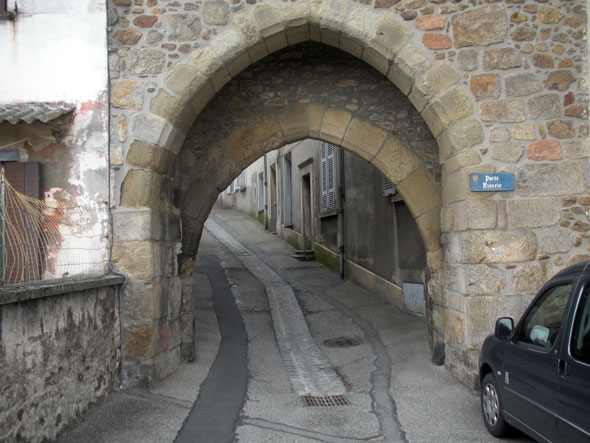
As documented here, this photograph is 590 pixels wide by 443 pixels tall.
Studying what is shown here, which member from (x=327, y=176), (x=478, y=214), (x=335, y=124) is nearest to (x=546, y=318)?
(x=478, y=214)

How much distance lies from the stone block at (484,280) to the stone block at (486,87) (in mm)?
1615

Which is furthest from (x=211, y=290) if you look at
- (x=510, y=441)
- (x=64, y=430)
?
(x=510, y=441)

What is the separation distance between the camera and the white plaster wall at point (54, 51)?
5.38 metres

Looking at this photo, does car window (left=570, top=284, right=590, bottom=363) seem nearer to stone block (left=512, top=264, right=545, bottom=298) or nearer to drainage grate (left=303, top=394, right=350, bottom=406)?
stone block (left=512, top=264, right=545, bottom=298)

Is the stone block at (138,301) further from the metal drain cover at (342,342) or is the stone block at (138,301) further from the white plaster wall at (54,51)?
the metal drain cover at (342,342)

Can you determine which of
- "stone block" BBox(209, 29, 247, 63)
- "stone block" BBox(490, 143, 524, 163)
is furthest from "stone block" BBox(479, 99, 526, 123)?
"stone block" BBox(209, 29, 247, 63)

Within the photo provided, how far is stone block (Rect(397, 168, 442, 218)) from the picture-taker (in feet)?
20.8

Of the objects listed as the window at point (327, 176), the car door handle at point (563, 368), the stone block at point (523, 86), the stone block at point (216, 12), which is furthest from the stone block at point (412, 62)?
the window at point (327, 176)

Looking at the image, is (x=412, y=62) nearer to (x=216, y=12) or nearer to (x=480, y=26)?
(x=480, y=26)

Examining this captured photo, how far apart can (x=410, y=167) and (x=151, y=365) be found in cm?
360

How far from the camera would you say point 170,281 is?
5.83 metres

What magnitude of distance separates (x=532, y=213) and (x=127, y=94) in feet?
13.2

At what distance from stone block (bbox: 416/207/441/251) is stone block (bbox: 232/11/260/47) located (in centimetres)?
272

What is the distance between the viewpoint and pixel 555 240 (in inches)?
201
